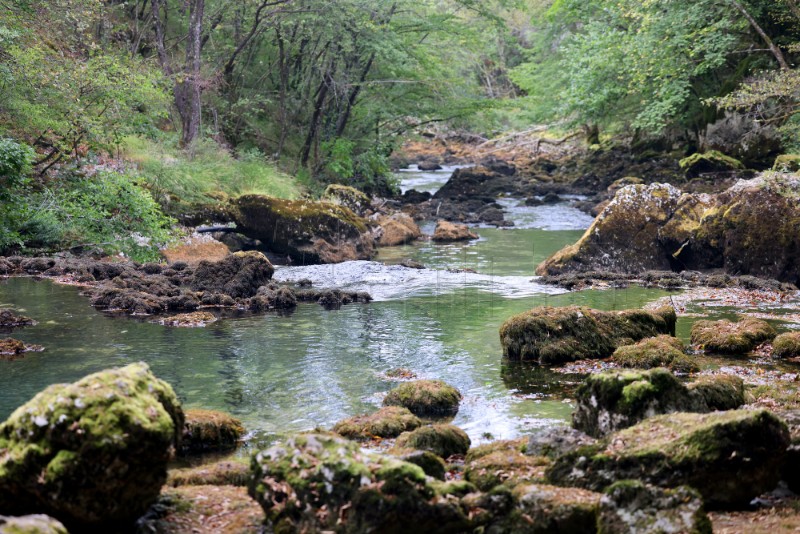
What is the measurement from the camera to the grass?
24000 mm

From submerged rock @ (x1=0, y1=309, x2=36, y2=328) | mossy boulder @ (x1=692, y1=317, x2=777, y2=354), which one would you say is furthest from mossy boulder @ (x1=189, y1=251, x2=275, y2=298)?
mossy boulder @ (x1=692, y1=317, x2=777, y2=354)

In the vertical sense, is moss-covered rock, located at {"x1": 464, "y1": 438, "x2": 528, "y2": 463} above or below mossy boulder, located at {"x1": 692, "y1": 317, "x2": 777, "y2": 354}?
above

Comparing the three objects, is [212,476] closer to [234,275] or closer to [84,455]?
[84,455]

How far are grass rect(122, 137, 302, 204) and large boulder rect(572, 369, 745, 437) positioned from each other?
1835 centimetres

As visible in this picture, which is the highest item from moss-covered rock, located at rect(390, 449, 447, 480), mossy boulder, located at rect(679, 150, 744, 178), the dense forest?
the dense forest

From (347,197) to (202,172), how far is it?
6.68 m

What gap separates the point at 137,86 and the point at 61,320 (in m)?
8.11

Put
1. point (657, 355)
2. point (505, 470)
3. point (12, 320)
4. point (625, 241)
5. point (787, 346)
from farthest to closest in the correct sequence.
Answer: point (625, 241) → point (12, 320) → point (787, 346) → point (657, 355) → point (505, 470)

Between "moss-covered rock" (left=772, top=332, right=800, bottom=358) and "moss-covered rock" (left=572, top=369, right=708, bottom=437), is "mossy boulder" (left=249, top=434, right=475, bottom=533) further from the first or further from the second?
"moss-covered rock" (left=772, top=332, right=800, bottom=358)

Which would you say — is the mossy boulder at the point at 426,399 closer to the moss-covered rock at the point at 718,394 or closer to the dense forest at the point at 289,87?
the moss-covered rock at the point at 718,394

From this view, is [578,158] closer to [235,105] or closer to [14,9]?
[235,105]

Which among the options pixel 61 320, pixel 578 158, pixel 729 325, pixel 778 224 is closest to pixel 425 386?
pixel 729 325

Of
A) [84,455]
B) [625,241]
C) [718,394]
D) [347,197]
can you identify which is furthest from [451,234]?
[84,455]

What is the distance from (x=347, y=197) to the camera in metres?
30.9
